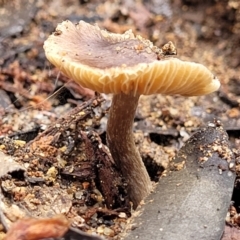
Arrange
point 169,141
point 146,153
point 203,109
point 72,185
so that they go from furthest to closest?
point 203,109 → point 169,141 → point 146,153 → point 72,185

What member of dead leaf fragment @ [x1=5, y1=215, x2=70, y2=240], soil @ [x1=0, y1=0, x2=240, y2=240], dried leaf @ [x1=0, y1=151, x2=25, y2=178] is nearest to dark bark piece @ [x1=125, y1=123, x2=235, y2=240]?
soil @ [x1=0, y1=0, x2=240, y2=240]

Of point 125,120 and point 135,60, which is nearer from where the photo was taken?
point 135,60

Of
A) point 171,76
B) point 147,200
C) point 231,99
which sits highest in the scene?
point 171,76

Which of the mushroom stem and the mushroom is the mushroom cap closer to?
the mushroom

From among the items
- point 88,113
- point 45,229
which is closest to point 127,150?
point 88,113

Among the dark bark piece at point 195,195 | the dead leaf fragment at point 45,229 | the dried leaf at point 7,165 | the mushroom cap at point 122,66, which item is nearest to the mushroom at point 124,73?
the mushroom cap at point 122,66

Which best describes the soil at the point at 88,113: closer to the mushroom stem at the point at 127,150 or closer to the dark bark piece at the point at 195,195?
the mushroom stem at the point at 127,150

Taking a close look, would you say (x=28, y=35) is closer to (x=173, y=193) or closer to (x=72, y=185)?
(x=72, y=185)

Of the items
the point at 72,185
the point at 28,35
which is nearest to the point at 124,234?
the point at 72,185
